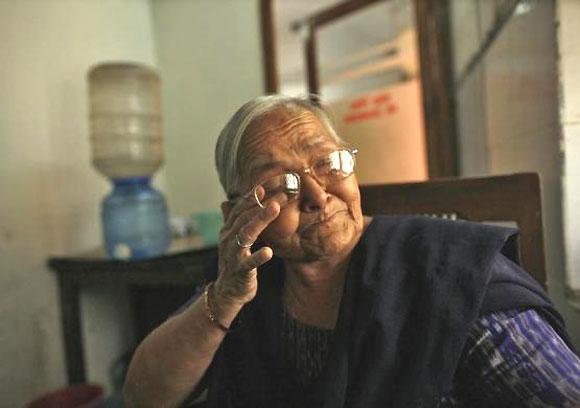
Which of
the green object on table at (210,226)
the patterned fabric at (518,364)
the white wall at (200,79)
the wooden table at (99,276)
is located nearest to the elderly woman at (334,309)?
the patterned fabric at (518,364)

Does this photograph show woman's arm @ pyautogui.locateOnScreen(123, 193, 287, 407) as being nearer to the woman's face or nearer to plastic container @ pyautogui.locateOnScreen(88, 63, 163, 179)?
the woman's face

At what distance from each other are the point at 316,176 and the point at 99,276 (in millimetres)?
1090

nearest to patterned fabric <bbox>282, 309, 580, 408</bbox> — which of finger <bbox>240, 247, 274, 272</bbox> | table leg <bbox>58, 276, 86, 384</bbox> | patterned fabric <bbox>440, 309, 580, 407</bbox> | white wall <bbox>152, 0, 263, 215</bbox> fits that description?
patterned fabric <bbox>440, 309, 580, 407</bbox>

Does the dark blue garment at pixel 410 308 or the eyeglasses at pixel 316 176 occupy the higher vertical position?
the eyeglasses at pixel 316 176

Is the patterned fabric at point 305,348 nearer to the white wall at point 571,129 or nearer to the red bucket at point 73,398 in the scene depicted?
the white wall at point 571,129

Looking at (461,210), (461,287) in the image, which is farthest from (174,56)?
(461,287)

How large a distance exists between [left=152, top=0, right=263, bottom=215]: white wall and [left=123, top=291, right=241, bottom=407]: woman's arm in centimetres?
129

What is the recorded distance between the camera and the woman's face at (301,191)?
693 mm

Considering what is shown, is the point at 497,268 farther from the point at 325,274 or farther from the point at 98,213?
the point at 98,213

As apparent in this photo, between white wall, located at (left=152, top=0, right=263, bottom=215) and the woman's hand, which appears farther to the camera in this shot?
white wall, located at (left=152, top=0, right=263, bottom=215)

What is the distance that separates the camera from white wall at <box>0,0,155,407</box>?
4.61ft

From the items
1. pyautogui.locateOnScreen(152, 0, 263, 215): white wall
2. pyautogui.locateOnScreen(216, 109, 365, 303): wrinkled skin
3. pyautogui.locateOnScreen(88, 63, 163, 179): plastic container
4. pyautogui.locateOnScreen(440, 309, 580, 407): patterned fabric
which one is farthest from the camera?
pyautogui.locateOnScreen(152, 0, 263, 215): white wall

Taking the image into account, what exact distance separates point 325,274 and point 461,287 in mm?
246

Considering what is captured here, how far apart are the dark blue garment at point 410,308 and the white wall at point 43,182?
1.10 m
